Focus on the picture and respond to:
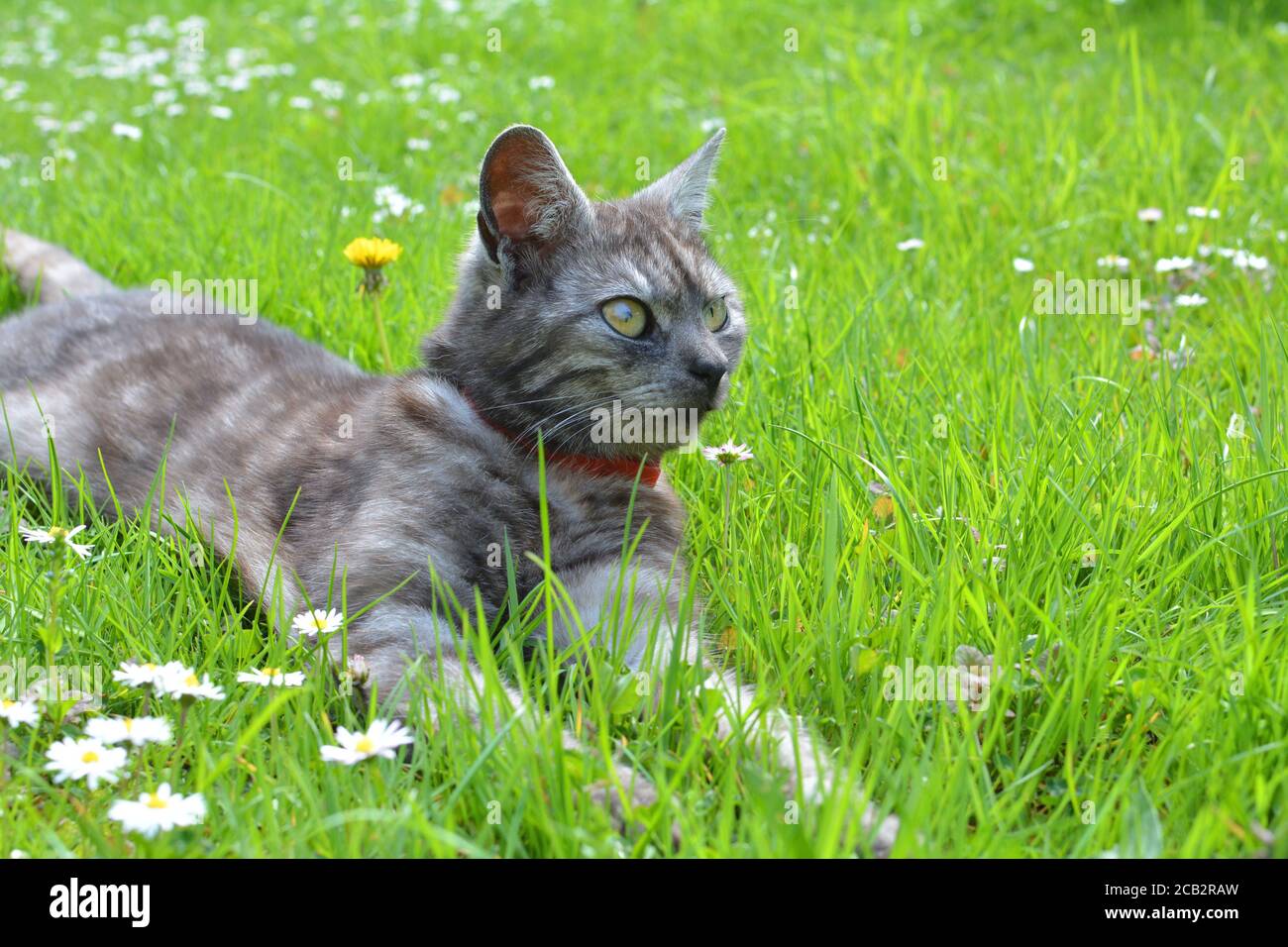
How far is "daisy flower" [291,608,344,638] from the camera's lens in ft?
7.59

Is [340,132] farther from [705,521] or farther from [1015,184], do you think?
[705,521]

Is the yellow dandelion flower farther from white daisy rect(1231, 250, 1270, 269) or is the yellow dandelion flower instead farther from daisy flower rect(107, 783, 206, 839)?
white daisy rect(1231, 250, 1270, 269)

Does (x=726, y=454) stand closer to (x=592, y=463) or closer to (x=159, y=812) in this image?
(x=592, y=463)

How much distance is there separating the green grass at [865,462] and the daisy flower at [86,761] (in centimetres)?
9

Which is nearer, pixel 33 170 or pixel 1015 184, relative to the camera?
pixel 1015 184

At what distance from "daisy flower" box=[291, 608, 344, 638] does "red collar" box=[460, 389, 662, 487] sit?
2.22 feet

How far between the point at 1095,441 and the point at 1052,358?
2.52 feet

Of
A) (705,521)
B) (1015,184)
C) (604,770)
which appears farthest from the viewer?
(1015,184)

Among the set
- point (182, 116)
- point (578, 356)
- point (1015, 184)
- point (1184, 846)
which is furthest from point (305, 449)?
point (182, 116)

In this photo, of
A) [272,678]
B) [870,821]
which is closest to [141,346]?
[272,678]

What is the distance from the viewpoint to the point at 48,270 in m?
4.49

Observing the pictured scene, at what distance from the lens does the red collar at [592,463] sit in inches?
113

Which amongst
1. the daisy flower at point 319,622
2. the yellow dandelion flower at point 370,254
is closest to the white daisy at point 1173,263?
the yellow dandelion flower at point 370,254

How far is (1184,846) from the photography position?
1755mm
